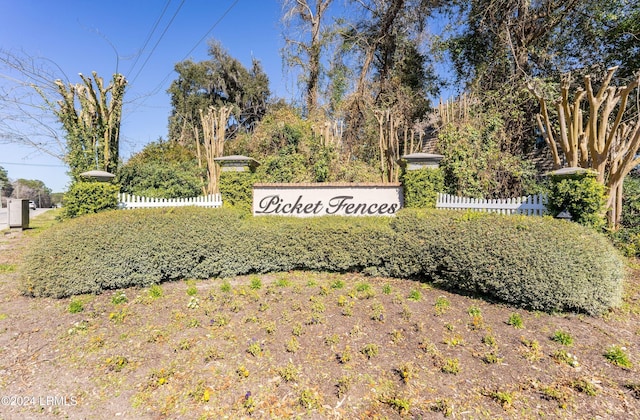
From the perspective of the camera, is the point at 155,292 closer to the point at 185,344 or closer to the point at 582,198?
the point at 185,344

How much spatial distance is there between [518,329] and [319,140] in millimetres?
7194

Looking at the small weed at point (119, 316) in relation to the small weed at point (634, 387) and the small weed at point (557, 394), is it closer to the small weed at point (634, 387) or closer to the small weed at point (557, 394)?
the small weed at point (557, 394)

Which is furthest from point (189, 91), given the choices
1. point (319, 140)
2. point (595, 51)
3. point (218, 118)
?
point (595, 51)

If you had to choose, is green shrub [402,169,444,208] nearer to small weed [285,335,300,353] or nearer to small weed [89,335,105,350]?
small weed [285,335,300,353]

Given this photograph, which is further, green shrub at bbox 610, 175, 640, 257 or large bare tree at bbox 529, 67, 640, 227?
green shrub at bbox 610, 175, 640, 257

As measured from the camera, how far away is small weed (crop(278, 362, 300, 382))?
8.52 ft

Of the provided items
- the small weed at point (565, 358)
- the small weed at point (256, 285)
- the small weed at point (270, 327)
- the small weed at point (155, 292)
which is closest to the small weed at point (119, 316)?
the small weed at point (155, 292)

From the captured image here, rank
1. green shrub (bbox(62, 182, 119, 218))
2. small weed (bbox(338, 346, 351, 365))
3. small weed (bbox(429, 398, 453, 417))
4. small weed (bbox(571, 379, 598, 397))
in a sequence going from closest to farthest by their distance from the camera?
small weed (bbox(429, 398, 453, 417)) < small weed (bbox(571, 379, 598, 397)) < small weed (bbox(338, 346, 351, 365)) < green shrub (bbox(62, 182, 119, 218))

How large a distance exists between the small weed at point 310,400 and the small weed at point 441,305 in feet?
6.20

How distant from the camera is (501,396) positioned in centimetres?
236

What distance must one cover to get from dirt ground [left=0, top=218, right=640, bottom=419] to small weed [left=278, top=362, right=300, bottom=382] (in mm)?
13

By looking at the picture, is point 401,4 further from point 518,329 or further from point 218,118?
point 518,329

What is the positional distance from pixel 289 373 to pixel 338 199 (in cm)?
430

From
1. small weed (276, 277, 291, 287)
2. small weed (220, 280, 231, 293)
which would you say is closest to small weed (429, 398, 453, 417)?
small weed (276, 277, 291, 287)
